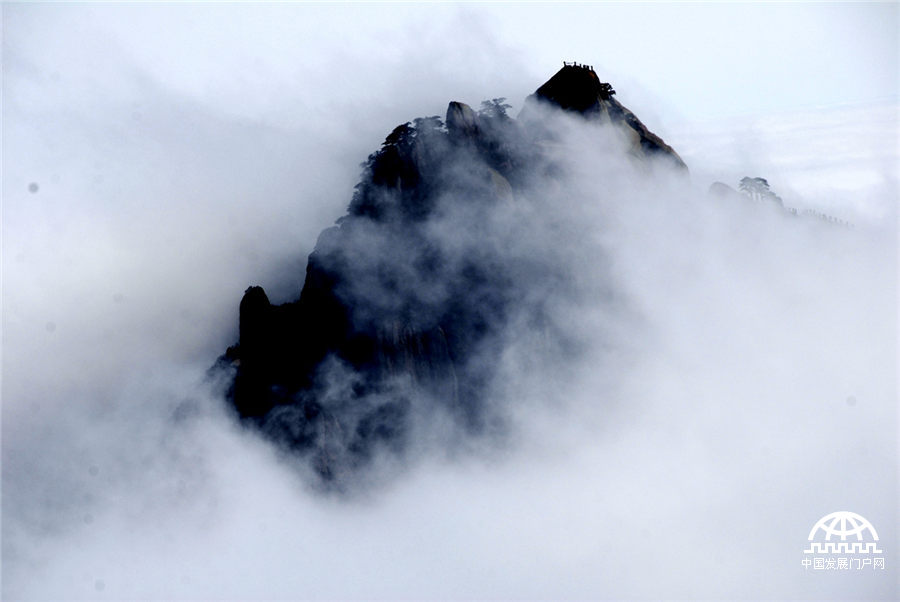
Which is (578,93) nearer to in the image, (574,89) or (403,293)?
(574,89)

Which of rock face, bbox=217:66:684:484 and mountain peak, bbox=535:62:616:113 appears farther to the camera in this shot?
mountain peak, bbox=535:62:616:113

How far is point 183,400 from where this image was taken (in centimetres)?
14238

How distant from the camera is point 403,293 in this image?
114 m

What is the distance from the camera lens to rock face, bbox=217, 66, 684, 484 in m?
113

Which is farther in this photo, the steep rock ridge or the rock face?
the steep rock ridge

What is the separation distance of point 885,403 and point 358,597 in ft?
486

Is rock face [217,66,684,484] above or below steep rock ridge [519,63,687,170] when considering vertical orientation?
below

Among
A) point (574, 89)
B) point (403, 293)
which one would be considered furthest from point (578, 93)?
point (403, 293)

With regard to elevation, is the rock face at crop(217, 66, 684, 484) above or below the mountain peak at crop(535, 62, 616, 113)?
below

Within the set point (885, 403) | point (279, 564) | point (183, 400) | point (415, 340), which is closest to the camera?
point (415, 340)

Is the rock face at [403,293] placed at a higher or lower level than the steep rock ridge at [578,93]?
lower

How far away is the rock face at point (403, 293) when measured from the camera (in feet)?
371

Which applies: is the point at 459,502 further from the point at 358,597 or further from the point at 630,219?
the point at 630,219

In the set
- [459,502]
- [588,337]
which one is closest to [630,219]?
[588,337]
